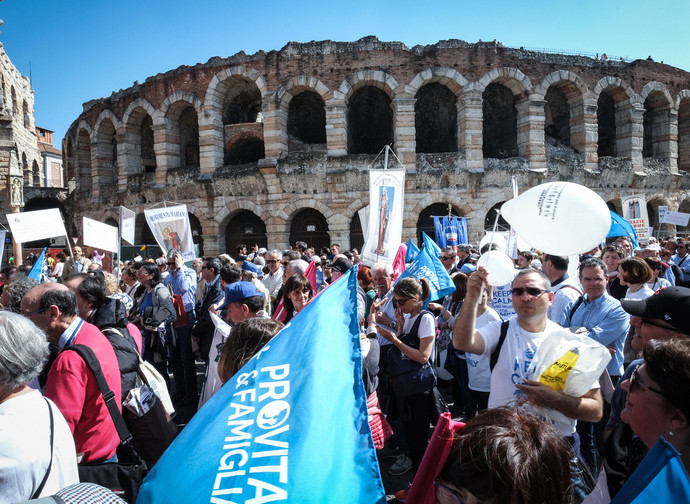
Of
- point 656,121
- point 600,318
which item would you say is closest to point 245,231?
point 600,318

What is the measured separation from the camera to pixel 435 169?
630 inches

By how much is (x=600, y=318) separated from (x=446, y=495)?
2985mm

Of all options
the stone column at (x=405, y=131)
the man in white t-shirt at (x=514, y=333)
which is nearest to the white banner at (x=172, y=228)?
the man in white t-shirt at (x=514, y=333)

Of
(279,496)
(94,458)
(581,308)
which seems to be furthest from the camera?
(581,308)

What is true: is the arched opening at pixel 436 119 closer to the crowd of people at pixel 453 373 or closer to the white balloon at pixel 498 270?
the crowd of people at pixel 453 373

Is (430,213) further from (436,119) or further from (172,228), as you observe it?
(172,228)

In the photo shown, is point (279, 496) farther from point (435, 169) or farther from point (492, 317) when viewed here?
point (435, 169)

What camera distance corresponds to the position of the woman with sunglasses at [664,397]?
144 centimetres

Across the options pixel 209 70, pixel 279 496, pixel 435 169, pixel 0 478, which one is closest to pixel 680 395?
pixel 279 496

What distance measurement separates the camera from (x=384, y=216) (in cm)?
708

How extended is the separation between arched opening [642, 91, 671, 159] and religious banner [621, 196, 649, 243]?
857 cm

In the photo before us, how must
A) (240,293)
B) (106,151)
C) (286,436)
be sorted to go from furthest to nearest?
(106,151), (240,293), (286,436)

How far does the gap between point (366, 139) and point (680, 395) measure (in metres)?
19.1

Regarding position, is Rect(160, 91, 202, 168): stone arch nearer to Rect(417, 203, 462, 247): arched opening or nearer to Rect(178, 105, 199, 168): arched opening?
Rect(178, 105, 199, 168): arched opening
